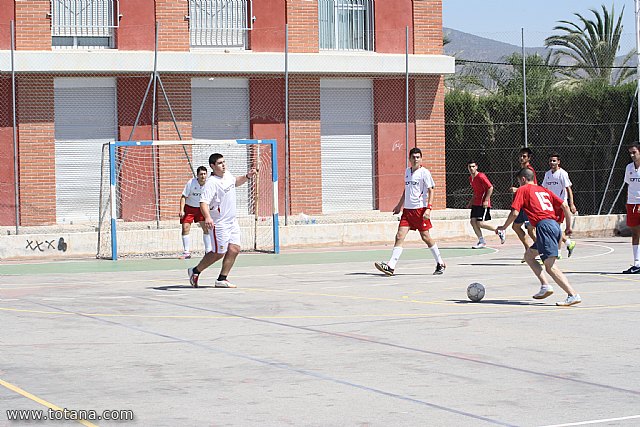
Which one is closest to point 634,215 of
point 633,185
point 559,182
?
point 633,185

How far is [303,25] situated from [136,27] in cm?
449

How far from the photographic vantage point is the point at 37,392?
8977mm

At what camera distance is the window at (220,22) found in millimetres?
29781

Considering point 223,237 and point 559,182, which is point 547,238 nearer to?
point 223,237

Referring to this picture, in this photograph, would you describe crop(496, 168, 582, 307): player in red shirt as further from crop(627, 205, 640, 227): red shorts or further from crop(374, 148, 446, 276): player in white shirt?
crop(627, 205, 640, 227): red shorts

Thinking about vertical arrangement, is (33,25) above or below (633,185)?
above

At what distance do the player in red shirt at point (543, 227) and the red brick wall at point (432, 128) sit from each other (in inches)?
676

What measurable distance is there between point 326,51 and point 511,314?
18.4 m

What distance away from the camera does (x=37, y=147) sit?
28.4 metres

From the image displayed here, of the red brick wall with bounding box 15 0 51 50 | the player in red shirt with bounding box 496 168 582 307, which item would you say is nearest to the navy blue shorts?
the player in red shirt with bounding box 496 168 582 307

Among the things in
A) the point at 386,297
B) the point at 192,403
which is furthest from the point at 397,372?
the point at 386,297

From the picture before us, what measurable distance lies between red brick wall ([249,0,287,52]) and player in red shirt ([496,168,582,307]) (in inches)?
644

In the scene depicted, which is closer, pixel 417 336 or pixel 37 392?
pixel 37 392

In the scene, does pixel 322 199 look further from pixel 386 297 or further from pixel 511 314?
pixel 511 314
